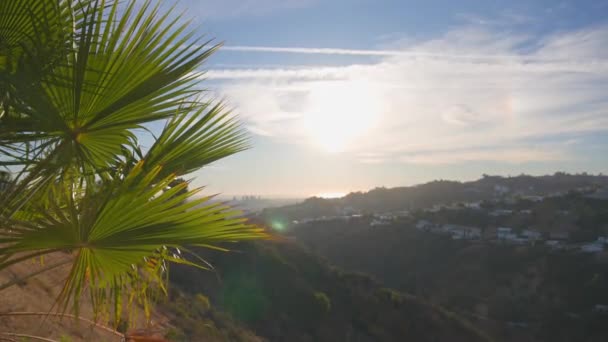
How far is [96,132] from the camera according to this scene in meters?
2.52

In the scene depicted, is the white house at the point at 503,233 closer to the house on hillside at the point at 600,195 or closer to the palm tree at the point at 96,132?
the house on hillside at the point at 600,195

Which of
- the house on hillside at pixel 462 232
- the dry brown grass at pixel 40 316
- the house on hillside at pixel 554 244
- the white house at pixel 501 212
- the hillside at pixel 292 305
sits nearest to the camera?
the dry brown grass at pixel 40 316

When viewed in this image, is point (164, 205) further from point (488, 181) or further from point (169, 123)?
point (488, 181)

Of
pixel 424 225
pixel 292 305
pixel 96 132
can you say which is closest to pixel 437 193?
pixel 424 225

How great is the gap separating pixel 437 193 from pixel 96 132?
92.7 metres

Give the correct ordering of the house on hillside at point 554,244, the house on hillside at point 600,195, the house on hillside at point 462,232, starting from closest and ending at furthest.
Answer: the house on hillside at point 554,244, the house on hillside at point 462,232, the house on hillside at point 600,195

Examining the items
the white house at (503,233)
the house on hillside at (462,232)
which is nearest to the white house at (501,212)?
the white house at (503,233)

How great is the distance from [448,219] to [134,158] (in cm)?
6210

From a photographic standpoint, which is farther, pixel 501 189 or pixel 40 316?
pixel 501 189

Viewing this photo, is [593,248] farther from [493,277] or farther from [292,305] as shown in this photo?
[292,305]

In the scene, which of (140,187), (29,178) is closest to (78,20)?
(29,178)

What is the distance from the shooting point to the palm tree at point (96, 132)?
6.90ft

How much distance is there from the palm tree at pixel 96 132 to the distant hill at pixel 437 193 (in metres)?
77.7

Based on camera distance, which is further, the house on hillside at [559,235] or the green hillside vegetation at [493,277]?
the house on hillside at [559,235]
